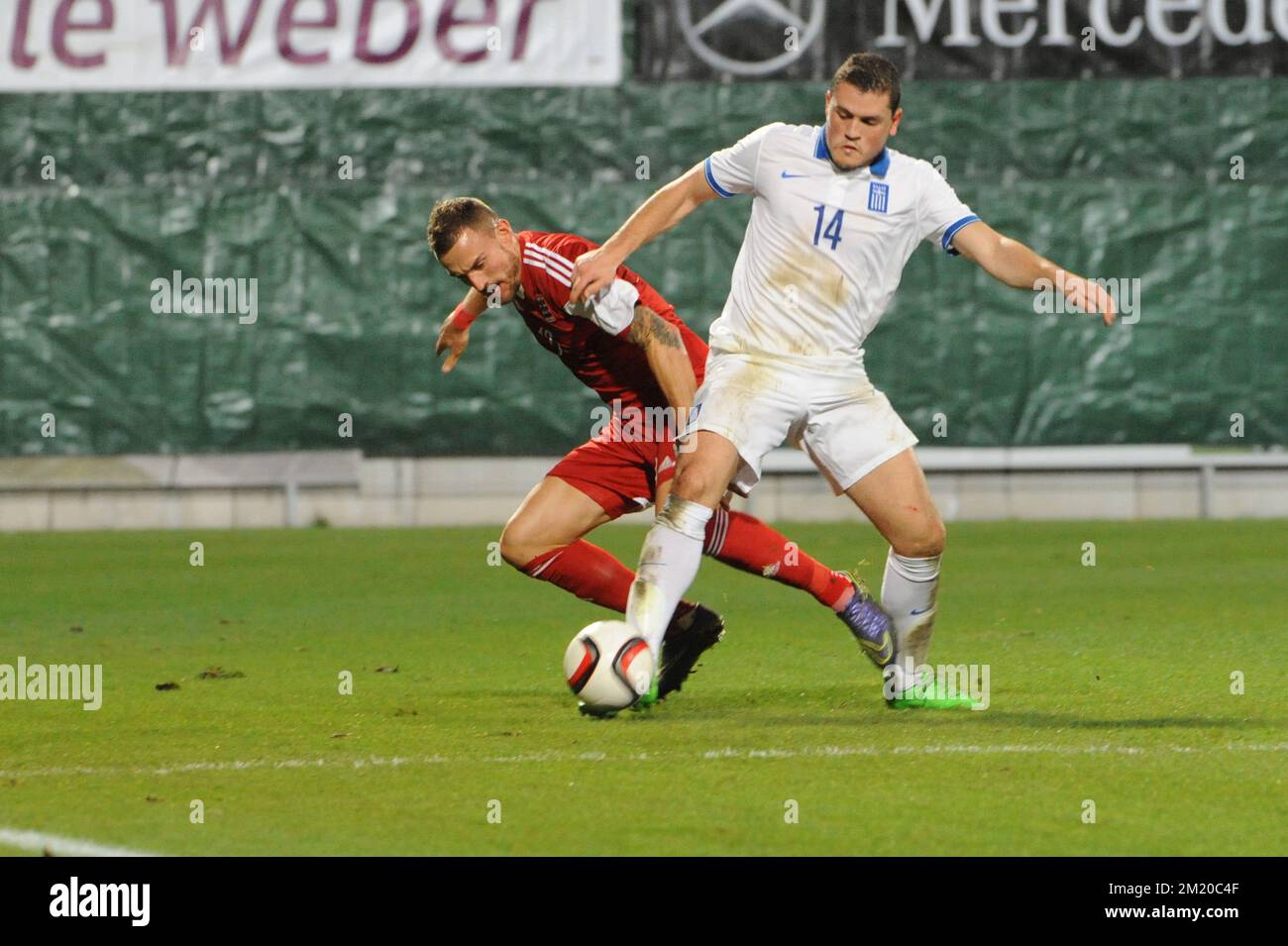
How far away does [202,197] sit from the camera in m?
15.5

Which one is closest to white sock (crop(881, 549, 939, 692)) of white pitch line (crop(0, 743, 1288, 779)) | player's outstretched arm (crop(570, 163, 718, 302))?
white pitch line (crop(0, 743, 1288, 779))

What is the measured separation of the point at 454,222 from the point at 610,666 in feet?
5.21

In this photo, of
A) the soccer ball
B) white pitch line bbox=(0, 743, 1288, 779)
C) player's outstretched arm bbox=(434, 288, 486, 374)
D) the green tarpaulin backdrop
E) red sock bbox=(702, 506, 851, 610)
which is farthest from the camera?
the green tarpaulin backdrop

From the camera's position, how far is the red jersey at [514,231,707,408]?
23.1ft

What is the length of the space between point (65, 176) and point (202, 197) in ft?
3.30

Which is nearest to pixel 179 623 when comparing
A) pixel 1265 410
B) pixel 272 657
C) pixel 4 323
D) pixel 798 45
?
pixel 272 657

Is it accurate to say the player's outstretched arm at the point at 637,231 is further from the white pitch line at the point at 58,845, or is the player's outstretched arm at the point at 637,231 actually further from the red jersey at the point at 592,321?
the white pitch line at the point at 58,845

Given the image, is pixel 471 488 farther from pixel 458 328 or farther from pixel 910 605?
pixel 910 605

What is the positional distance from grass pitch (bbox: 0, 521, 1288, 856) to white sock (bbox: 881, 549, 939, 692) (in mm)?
197

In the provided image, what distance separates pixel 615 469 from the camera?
764cm

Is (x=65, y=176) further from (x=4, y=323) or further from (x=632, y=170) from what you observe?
(x=632, y=170)

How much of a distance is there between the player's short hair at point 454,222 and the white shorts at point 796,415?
0.91m

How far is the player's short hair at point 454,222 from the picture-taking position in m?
7.09

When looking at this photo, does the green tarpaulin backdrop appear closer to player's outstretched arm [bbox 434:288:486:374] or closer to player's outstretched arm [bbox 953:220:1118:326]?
player's outstretched arm [bbox 434:288:486:374]
